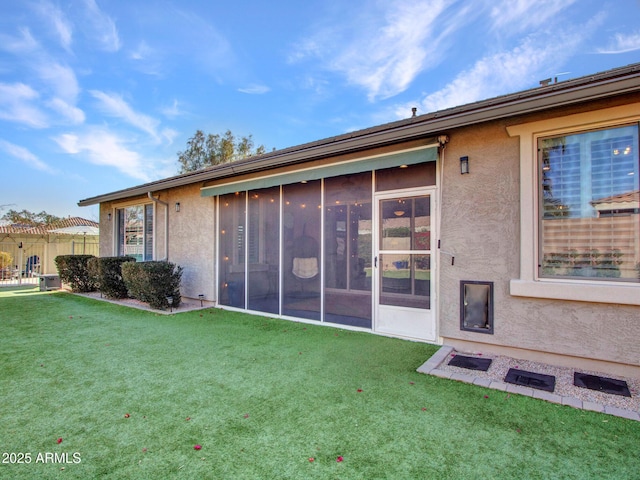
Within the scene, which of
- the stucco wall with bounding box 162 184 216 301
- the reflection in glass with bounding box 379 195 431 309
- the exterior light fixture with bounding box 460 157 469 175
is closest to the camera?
the exterior light fixture with bounding box 460 157 469 175

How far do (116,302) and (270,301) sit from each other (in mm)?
5088

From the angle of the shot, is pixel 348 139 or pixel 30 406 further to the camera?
pixel 348 139

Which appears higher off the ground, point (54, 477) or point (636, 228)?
point (636, 228)

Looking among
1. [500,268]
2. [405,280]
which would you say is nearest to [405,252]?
[405,280]

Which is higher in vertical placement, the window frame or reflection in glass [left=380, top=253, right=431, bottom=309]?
the window frame

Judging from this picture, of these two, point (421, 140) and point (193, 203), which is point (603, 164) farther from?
point (193, 203)

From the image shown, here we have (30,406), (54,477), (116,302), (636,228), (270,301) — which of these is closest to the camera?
(54,477)

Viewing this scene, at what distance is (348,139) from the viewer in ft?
19.4

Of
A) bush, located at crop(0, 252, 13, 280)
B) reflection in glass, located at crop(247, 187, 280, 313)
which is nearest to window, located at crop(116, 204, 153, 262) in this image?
reflection in glass, located at crop(247, 187, 280, 313)

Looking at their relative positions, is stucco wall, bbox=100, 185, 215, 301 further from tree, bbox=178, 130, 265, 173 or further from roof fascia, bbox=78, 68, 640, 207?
tree, bbox=178, 130, 265, 173

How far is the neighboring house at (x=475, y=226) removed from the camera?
415 cm

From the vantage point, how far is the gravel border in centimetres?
340

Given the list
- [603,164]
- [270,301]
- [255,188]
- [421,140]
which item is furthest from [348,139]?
[270,301]

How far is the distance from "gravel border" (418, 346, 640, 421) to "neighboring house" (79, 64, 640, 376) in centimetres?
17
